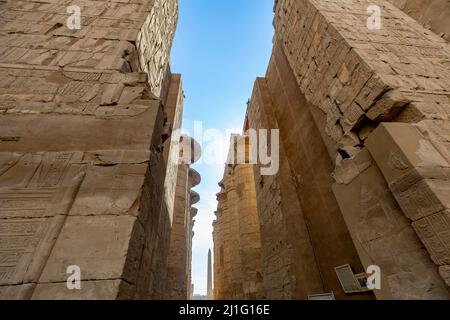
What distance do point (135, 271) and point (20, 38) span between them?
3328 millimetres

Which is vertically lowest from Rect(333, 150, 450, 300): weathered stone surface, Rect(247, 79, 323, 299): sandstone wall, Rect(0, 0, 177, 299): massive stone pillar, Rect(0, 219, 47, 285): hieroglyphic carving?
Rect(247, 79, 323, 299): sandstone wall

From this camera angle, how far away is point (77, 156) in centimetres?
181

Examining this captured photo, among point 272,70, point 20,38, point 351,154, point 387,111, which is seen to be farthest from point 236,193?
point 20,38

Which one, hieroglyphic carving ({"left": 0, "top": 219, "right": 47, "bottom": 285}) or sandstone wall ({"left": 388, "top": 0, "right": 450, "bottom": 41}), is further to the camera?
sandstone wall ({"left": 388, "top": 0, "right": 450, "bottom": 41})

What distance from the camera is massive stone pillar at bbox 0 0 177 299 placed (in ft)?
4.32

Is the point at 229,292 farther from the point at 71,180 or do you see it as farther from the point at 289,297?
the point at 71,180

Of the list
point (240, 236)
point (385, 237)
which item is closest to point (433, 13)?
point (385, 237)

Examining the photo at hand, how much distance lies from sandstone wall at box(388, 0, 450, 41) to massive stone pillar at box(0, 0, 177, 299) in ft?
19.1

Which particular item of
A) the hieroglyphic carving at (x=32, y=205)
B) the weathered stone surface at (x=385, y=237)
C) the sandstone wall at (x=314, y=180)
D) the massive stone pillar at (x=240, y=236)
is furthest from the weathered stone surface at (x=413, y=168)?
the massive stone pillar at (x=240, y=236)

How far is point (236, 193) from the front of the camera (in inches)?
395

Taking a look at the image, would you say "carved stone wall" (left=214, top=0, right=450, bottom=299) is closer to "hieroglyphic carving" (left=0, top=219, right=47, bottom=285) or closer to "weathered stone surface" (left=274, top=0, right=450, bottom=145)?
"weathered stone surface" (left=274, top=0, right=450, bottom=145)

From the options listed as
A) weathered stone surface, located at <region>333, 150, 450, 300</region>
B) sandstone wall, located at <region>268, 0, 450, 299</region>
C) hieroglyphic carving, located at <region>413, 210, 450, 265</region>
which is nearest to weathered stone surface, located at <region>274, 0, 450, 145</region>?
sandstone wall, located at <region>268, 0, 450, 299</region>

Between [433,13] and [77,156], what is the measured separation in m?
7.23

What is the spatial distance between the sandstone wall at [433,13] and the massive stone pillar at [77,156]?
5.81m
